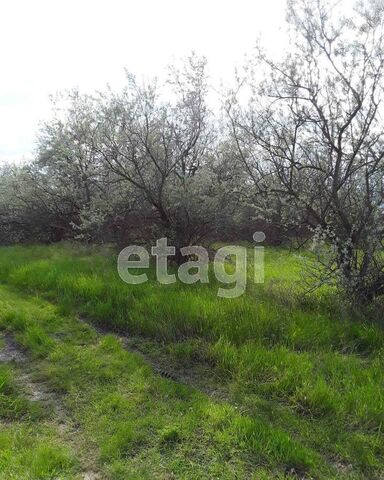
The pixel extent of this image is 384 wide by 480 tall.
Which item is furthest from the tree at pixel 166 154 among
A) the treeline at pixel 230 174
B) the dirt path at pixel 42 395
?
the dirt path at pixel 42 395

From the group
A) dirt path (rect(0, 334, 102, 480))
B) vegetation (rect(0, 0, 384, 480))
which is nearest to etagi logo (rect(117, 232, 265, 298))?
vegetation (rect(0, 0, 384, 480))

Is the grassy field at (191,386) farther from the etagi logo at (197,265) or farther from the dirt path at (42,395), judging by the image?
the etagi logo at (197,265)

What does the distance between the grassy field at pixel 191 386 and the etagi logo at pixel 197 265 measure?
0.64m

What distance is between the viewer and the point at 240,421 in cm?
316

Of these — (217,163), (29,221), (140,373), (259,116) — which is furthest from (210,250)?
(29,221)

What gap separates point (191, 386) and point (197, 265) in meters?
4.71

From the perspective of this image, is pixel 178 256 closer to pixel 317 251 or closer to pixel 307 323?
pixel 317 251

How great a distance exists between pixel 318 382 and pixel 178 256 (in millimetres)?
6030

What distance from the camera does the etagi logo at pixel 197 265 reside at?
7078 millimetres

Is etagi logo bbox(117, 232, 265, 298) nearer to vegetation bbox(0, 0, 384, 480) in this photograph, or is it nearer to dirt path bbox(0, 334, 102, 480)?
vegetation bbox(0, 0, 384, 480)

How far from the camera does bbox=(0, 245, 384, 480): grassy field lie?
2803 mm

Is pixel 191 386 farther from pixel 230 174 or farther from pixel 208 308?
pixel 230 174

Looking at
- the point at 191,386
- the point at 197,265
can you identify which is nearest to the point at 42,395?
the point at 191,386

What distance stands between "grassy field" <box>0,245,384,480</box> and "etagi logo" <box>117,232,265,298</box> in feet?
2.11
